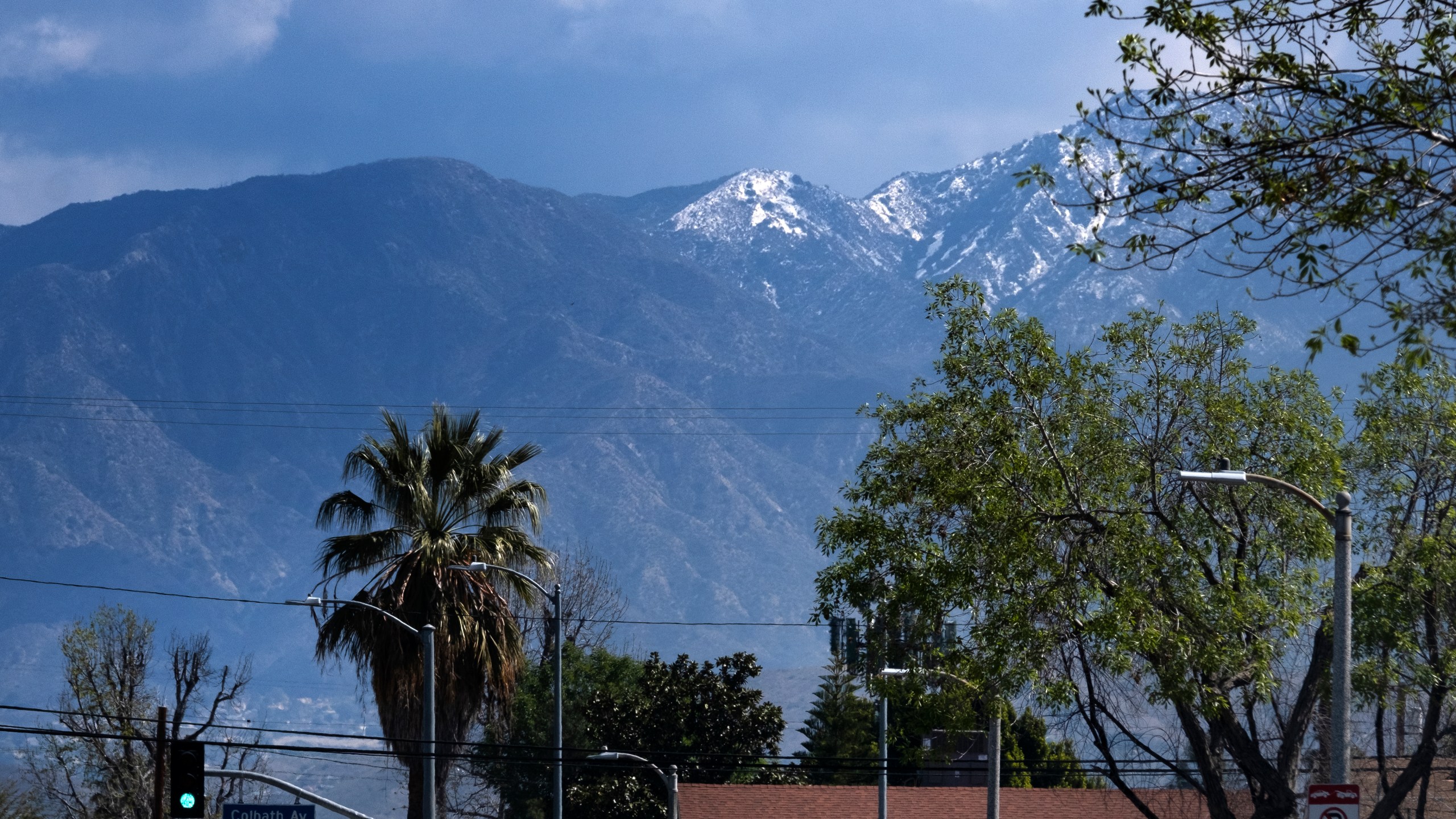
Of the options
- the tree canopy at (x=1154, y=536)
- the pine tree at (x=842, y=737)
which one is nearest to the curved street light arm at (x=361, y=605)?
the tree canopy at (x=1154, y=536)

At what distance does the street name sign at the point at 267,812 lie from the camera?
31.4 m

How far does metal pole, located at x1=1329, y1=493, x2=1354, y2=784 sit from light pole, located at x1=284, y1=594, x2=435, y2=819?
14590mm

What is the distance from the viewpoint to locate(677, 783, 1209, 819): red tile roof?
159 feet

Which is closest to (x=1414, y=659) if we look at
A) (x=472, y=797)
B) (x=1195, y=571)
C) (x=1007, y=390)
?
(x=1195, y=571)

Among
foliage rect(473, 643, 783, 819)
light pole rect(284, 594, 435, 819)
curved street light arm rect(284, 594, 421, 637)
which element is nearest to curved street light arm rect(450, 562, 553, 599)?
light pole rect(284, 594, 435, 819)

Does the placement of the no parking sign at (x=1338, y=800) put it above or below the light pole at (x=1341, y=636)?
below

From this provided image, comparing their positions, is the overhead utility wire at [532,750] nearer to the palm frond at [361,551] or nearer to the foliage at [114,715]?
the foliage at [114,715]

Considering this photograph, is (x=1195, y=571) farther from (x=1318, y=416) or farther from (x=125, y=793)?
(x=125, y=793)

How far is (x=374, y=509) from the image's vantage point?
30.7 metres

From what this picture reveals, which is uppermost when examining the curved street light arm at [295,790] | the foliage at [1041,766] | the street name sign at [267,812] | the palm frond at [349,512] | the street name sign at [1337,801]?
the palm frond at [349,512]

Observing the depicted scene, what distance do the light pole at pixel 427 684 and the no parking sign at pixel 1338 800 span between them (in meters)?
14.8

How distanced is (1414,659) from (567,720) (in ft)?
153

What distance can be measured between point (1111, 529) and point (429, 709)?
11.9 meters

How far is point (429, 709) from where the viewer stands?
2734 cm
